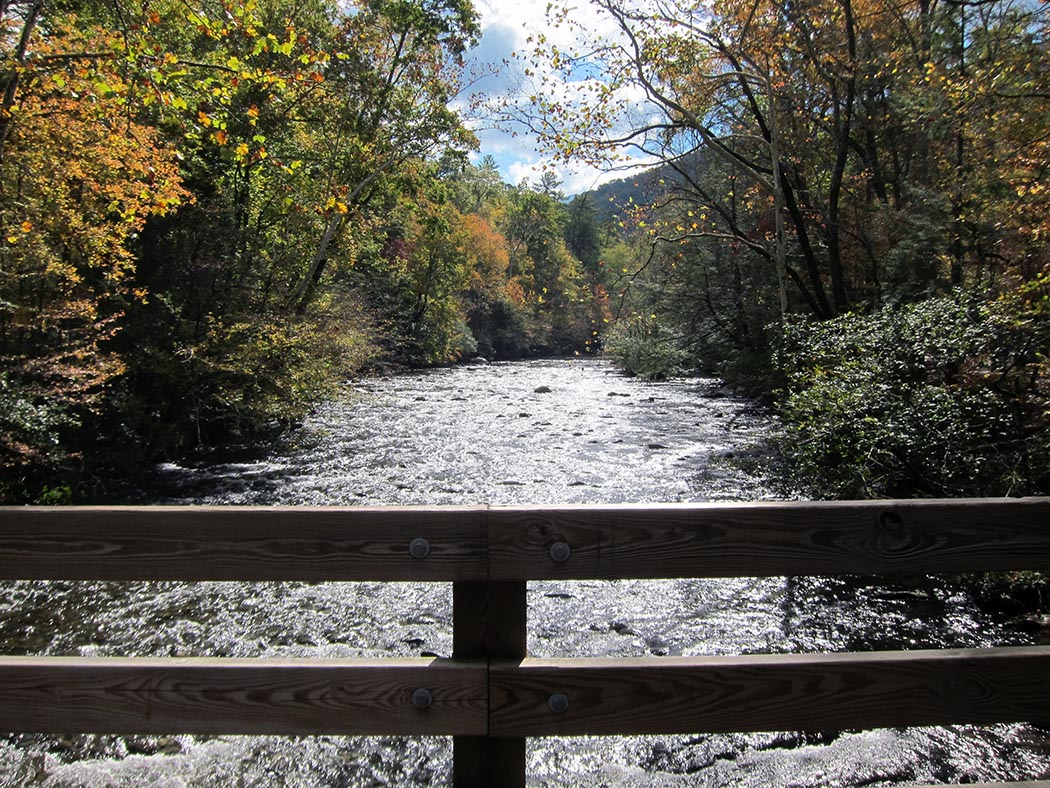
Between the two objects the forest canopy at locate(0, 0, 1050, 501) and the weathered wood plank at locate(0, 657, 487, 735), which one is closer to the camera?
the weathered wood plank at locate(0, 657, 487, 735)

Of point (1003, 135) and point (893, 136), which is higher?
point (893, 136)

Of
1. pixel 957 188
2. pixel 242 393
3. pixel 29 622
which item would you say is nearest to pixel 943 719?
pixel 29 622

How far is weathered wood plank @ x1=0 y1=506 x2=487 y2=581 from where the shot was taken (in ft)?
6.14

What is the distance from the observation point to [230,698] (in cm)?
189

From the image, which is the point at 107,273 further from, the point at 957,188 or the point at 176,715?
the point at 957,188

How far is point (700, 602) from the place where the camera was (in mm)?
6293

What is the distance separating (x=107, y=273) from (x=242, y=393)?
3.33 metres

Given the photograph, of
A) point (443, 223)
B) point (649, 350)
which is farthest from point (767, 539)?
point (649, 350)

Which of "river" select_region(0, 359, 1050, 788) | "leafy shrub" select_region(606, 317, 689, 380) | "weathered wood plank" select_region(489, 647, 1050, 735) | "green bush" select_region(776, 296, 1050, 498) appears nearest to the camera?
"weathered wood plank" select_region(489, 647, 1050, 735)

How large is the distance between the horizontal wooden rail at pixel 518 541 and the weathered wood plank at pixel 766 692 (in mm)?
268

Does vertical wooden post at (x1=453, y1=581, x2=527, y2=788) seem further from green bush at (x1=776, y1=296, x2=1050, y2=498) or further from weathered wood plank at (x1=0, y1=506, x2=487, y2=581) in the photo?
green bush at (x1=776, y1=296, x2=1050, y2=498)

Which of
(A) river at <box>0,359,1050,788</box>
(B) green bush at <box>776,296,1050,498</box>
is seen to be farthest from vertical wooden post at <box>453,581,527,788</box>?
(B) green bush at <box>776,296,1050,498</box>

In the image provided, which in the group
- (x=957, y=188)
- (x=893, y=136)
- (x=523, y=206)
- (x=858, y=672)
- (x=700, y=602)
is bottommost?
(x=700, y=602)

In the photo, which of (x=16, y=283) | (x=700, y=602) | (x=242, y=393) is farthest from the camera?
(x=242, y=393)
